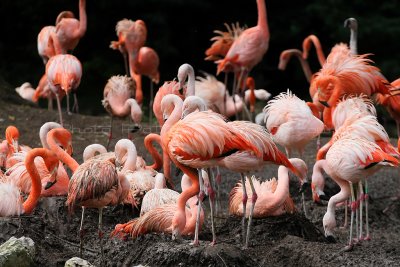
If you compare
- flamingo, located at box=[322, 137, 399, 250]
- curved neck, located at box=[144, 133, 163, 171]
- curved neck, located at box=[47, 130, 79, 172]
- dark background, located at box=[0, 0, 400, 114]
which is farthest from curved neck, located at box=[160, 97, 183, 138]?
dark background, located at box=[0, 0, 400, 114]

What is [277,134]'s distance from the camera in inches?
322

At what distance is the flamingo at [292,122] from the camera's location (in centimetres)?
808

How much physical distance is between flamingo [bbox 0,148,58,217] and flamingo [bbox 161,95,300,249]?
42.0 inches

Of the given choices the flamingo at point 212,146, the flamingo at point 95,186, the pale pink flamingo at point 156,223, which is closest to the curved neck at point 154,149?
the pale pink flamingo at point 156,223

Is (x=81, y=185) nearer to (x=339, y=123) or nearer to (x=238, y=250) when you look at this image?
(x=238, y=250)

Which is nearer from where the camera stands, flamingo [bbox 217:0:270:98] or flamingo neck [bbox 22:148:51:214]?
flamingo neck [bbox 22:148:51:214]

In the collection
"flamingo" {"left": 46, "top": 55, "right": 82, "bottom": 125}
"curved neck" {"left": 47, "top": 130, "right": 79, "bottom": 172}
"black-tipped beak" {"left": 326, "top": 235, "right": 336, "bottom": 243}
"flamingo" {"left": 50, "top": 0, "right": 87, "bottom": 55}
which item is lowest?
"black-tipped beak" {"left": 326, "top": 235, "right": 336, "bottom": 243}

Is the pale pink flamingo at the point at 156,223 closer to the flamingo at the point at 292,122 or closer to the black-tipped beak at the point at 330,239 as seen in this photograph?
the black-tipped beak at the point at 330,239

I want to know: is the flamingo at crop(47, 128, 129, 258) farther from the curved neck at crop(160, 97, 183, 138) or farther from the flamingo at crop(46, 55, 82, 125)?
the flamingo at crop(46, 55, 82, 125)

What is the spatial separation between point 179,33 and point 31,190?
8431 millimetres

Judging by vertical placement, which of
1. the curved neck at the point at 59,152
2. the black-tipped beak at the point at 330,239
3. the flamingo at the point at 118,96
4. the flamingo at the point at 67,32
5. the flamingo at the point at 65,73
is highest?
the flamingo at the point at 67,32

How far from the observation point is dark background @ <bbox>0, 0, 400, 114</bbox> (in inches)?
564

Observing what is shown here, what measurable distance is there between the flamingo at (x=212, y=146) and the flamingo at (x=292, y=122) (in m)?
1.56

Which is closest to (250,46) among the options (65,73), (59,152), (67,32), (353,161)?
(65,73)
